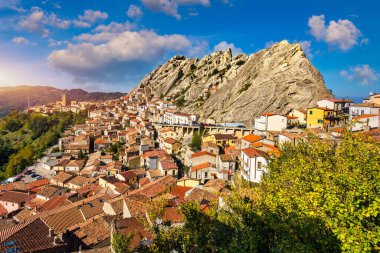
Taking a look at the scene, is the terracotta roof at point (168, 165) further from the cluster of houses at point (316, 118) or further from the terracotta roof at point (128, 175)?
the cluster of houses at point (316, 118)

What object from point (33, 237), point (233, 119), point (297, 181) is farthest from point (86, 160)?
point (297, 181)

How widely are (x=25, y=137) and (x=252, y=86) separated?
8681cm

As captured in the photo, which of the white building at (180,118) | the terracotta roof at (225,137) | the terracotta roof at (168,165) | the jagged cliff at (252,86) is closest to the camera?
the terracotta roof at (168,165)

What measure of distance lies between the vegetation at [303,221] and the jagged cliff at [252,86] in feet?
189

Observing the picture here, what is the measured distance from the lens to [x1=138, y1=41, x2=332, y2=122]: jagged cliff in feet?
222

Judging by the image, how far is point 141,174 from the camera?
47.7 meters

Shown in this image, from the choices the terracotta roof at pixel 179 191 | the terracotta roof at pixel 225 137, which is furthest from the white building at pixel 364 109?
the terracotta roof at pixel 179 191

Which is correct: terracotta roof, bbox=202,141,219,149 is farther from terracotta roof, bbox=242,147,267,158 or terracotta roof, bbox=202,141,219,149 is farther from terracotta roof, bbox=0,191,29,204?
terracotta roof, bbox=0,191,29,204

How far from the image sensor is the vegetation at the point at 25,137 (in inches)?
2736

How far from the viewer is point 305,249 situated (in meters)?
7.51

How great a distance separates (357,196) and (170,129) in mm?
60408

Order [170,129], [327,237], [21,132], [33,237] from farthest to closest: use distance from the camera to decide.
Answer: [21,132]
[170,129]
[33,237]
[327,237]

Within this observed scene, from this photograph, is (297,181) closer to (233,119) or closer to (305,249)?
(305,249)

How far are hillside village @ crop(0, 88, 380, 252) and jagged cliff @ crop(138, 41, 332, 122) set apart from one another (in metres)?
10.0
